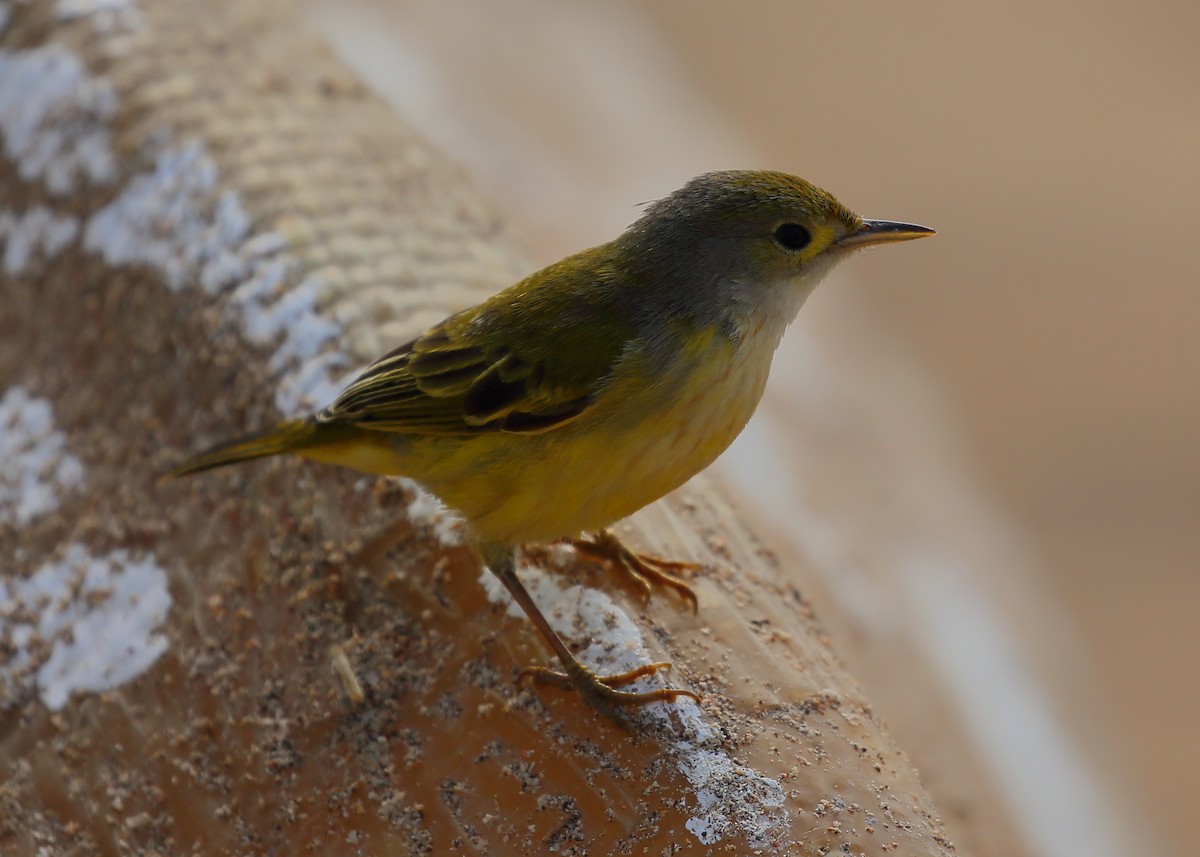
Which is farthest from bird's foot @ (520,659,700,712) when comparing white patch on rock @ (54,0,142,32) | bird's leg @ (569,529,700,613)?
white patch on rock @ (54,0,142,32)

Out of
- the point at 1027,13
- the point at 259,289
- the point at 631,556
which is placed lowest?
the point at 631,556

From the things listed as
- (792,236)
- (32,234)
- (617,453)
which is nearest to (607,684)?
(617,453)

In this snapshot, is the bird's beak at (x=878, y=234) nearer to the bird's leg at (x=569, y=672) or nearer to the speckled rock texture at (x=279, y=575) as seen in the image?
the speckled rock texture at (x=279, y=575)

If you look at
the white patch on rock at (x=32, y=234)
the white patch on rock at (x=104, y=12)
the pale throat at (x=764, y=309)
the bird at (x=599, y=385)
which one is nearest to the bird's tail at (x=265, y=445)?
the bird at (x=599, y=385)

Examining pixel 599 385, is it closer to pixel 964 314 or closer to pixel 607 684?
pixel 607 684

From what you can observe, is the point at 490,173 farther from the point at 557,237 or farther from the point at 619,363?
the point at 619,363

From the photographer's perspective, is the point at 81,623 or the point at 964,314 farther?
the point at 964,314

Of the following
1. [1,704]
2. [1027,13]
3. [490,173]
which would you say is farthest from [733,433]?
[1027,13]
